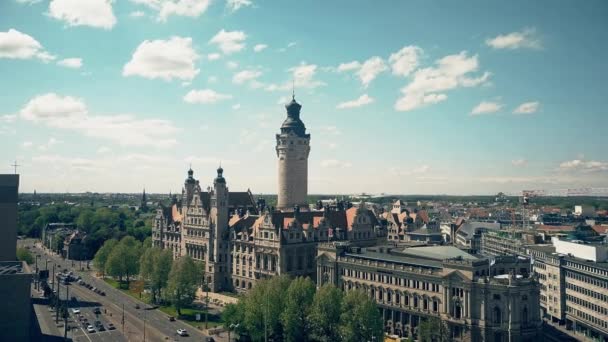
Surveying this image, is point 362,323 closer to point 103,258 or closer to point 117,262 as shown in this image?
point 117,262

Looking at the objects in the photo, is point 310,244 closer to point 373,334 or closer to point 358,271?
point 358,271

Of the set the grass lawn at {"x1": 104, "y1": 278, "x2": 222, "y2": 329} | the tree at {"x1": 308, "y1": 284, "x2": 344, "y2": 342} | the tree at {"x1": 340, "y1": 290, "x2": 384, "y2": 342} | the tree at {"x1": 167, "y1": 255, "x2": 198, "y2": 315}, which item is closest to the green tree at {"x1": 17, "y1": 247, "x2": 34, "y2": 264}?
the grass lawn at {"x1": 104, "y1": 278, "x2": 222, "y2": 329}

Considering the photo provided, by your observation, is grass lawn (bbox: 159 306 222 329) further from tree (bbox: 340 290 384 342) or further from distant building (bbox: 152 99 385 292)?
tree (bbox: 340 290 384 342)

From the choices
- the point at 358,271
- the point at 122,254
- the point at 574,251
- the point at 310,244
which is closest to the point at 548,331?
the point at 574,251

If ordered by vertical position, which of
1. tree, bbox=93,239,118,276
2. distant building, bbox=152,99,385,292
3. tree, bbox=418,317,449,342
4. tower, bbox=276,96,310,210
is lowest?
tree, bbox=418,317,449,342

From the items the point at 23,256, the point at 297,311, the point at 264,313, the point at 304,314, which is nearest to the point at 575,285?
the point at 304,314

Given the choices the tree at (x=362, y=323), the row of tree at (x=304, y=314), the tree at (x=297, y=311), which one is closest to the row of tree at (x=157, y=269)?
the row of tree at (x=304, y=314)

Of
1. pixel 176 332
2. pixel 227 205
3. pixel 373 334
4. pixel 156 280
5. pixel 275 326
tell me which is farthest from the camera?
pixel 227 205

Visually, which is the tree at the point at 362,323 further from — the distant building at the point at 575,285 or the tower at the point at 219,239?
the tower at the point at 219,239
